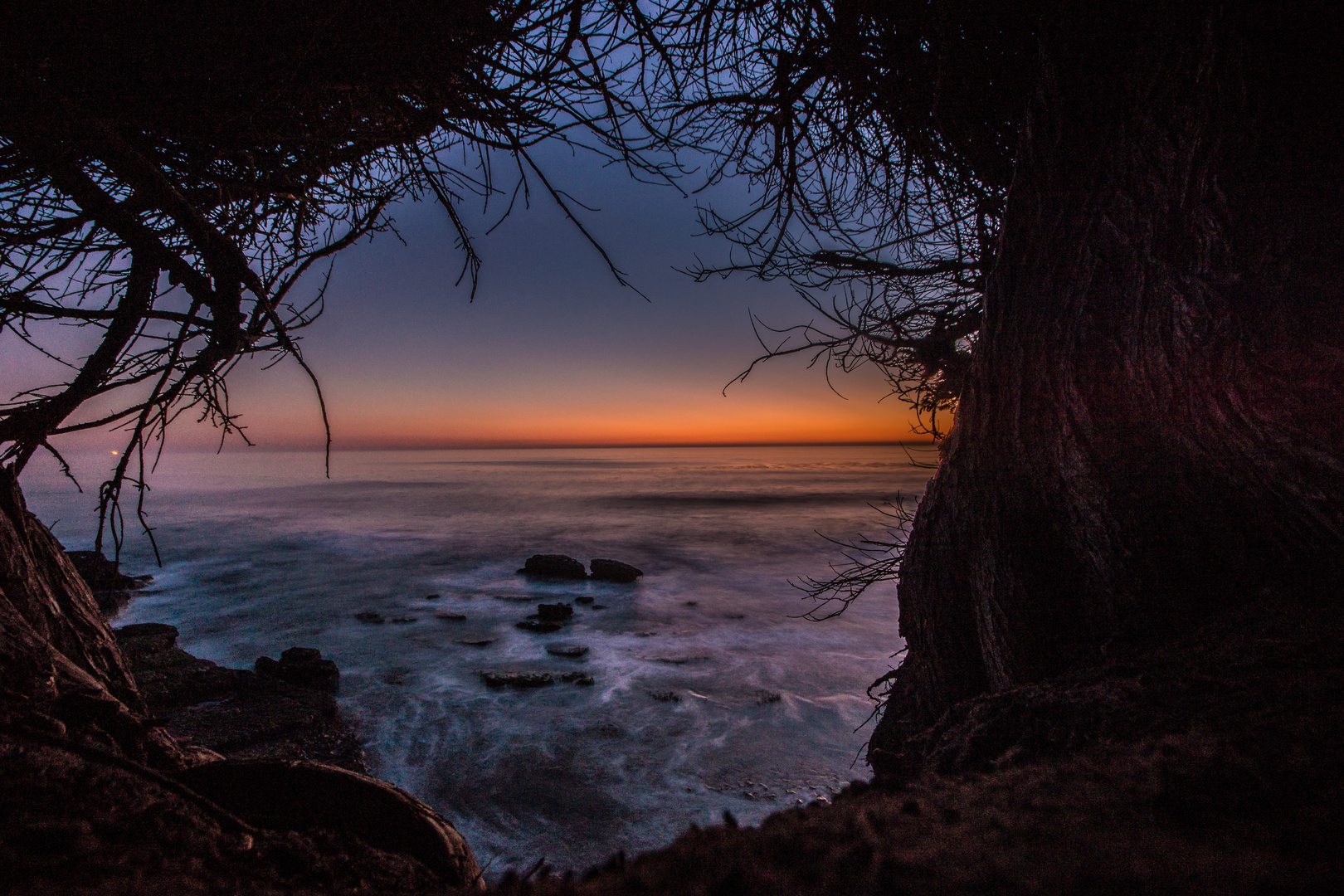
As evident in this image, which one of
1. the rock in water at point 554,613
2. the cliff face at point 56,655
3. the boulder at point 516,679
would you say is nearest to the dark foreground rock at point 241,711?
the boulder at point 516,679

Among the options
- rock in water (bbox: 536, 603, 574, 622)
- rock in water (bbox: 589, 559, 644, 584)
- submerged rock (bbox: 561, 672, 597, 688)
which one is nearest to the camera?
submerged rock (bbox: 561, 672, 597, 688)

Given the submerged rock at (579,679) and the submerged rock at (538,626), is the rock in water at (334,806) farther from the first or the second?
the submerged rock at (538,626)

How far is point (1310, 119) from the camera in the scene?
1904 millimetres

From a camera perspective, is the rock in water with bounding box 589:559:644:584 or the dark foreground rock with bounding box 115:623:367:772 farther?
the rock in water with bounding box 589:559:644:584

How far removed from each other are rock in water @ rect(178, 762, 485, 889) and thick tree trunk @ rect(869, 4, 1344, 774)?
1454 mm

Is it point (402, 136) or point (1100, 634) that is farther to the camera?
point (402, 136)

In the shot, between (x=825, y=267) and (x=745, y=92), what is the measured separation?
1.59 metres

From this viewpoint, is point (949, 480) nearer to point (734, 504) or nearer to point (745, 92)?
point (745, 92)

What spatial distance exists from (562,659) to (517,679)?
1.23 m

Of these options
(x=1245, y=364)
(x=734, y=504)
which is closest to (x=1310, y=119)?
(x=1245, y=364)

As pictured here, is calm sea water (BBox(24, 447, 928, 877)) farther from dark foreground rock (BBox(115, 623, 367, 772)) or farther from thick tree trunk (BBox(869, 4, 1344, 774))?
thick tree trunk (BBox(869, 4, 1344, 774))

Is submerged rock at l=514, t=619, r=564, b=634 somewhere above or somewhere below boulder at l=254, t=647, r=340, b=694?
below

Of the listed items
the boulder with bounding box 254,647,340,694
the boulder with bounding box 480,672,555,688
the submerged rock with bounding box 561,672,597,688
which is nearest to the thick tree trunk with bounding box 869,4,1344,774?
the submerged rock with bounding box 561,672,597,688

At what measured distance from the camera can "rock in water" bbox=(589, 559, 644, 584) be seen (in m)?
16.4
